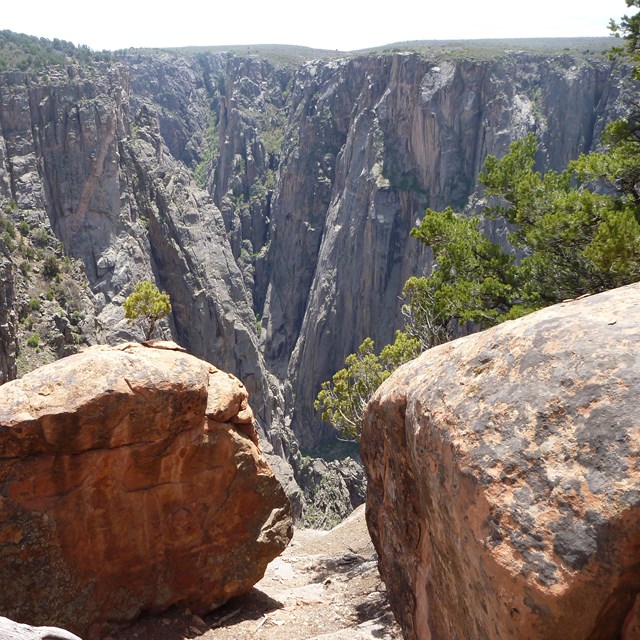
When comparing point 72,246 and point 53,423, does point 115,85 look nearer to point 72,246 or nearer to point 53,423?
point 72,246

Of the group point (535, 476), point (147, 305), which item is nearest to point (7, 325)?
point (147, 305)

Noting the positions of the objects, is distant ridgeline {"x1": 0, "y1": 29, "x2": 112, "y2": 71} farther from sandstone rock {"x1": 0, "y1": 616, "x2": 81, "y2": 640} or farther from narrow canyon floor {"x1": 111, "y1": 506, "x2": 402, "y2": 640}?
sandstone rock {"x1": 0, "y1": 616, "x2": 81, "y2": 640}

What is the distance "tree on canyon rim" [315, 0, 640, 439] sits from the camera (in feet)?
46.6

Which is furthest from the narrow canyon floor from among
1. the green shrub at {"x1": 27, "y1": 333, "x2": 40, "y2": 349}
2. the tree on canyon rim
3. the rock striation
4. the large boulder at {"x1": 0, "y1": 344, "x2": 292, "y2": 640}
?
the green shrub at {"x1": 27, "y1": 333, "x2": 40, "y2": 349}

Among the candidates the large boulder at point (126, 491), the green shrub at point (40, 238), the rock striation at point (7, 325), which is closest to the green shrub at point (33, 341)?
the rock striation at point (7, 325)

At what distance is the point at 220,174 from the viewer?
415ft

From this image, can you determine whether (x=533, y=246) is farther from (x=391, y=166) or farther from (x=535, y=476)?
(x=391, y=166)

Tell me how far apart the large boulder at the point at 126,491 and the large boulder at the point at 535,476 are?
568 cm

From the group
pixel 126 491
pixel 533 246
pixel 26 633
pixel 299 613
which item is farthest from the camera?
pixel 533 246

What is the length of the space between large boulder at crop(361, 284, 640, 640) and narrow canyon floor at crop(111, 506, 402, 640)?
4518mm

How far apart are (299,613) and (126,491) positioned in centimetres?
392

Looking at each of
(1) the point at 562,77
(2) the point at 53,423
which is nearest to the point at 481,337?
(2) the point at 53,423

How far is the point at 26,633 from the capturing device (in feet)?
14.3

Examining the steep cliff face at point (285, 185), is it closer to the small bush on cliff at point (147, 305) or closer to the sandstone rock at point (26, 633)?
the small bush on cliff at point (147, 305)
